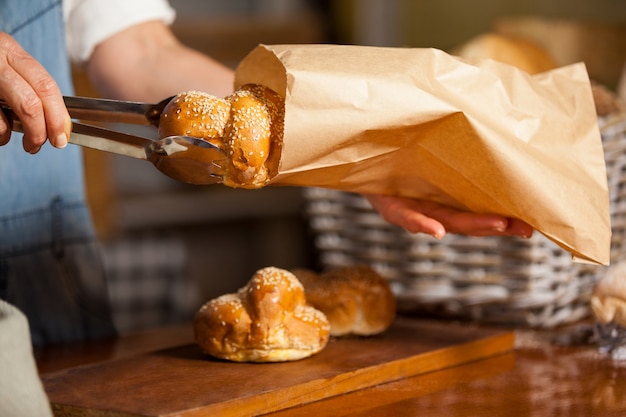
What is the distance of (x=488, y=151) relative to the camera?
948mm

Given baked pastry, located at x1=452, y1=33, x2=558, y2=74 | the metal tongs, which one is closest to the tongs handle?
the metal tongs

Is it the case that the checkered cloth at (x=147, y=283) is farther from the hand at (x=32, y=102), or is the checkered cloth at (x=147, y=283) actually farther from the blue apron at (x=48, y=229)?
the hand at (x=32, y=102)

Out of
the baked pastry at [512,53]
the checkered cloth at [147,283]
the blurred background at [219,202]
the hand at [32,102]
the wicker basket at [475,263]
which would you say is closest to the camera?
the hand at [32,102]

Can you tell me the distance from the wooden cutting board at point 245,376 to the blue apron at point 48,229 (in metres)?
0.29

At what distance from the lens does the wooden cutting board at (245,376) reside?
2.84ft

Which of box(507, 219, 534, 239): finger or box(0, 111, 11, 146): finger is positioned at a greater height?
box(0, 111, 11, 146): finger

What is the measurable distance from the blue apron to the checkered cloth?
1.65 metres

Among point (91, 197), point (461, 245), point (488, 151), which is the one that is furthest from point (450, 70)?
point (91, 197)

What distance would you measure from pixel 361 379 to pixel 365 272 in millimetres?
242

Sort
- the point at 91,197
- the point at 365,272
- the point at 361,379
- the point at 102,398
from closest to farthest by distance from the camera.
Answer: the point at 102,398 < the point at 361,379 < the point at 365,272 < the point at 91,197

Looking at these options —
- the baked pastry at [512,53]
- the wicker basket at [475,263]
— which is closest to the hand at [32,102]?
the wicker basket at [475,263]

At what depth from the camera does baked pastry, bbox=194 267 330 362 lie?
1.01 meters

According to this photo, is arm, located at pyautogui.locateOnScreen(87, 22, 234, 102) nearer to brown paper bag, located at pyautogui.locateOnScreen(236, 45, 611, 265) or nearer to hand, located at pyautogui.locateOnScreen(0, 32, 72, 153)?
brown paper bag, located at pyautogui.locateOnScreen(236, 45, 611, 265)

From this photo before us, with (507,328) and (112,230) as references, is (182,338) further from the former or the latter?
(112,230)
